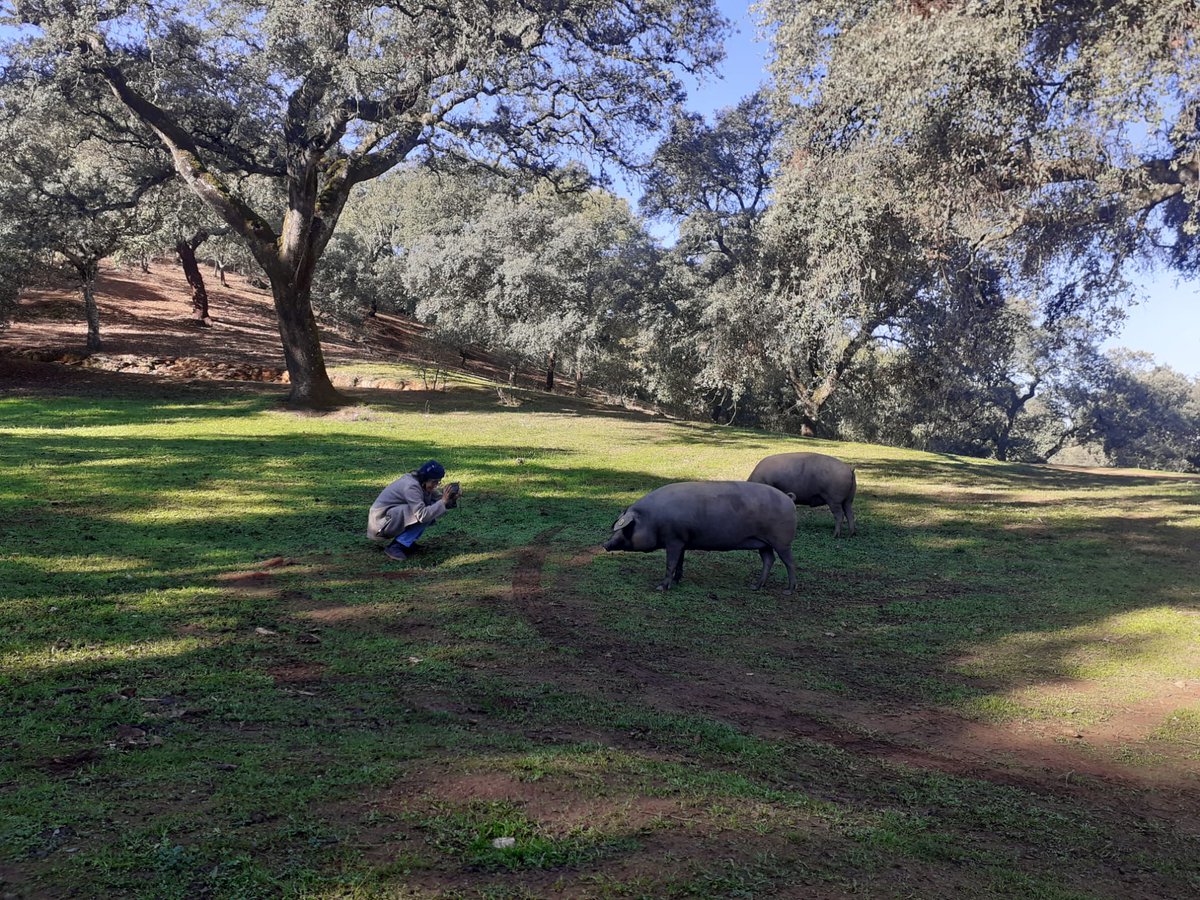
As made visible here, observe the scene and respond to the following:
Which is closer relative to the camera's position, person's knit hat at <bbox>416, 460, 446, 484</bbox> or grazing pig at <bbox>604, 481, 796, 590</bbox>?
grazing pig at <bbox>604, 481, 796, 590</bbox>

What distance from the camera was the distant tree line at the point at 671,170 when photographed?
50.5 feet

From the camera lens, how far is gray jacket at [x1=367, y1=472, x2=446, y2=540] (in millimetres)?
11328

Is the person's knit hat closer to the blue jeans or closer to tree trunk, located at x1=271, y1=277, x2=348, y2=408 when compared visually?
the blue jeans

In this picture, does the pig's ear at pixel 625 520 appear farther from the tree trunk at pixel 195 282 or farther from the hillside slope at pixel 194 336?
the tree trunk at pixel 195 282

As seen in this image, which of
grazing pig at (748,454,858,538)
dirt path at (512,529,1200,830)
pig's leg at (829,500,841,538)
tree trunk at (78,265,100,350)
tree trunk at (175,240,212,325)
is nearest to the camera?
dirt path at (512,529,1200,830)

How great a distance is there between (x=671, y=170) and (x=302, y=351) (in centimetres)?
1269

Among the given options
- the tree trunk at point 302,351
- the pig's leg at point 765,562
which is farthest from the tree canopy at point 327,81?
the pig's leg at point 765,562

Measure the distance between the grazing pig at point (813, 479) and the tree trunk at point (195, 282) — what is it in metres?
31.8

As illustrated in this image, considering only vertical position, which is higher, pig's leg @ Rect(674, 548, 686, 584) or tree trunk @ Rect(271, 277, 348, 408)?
tree trunk @ Rect(271, 277, 348, 408)

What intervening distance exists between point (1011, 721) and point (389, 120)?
20.1 metres

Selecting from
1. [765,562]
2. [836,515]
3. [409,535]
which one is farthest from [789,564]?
[409,535]

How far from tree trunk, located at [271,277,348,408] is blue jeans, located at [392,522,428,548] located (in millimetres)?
15475

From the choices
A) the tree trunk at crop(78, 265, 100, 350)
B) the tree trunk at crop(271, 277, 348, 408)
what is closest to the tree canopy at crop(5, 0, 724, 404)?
the tree trunk at crop(271, 277, 348, 408)

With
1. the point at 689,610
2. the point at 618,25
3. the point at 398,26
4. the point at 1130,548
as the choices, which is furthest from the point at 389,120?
the point at 1130,548
